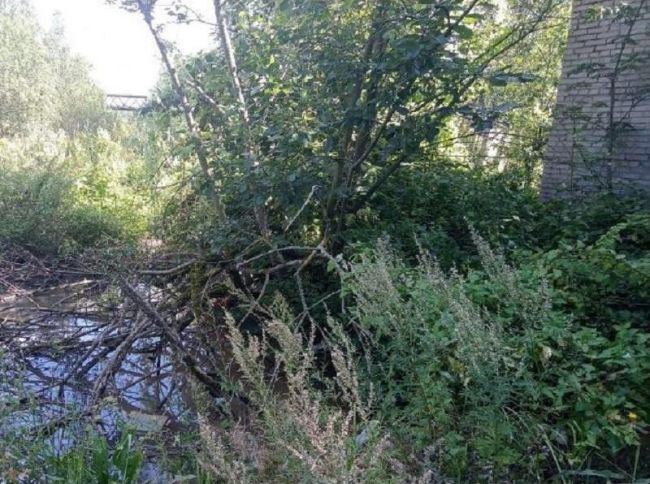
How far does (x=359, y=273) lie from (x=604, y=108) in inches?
198

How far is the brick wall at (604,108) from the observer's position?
214 inches

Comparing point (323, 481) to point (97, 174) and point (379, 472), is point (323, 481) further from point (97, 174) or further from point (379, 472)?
point (97, 174)

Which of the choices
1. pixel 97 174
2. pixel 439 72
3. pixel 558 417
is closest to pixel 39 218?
pixel 97 174

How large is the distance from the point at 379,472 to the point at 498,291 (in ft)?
3.53

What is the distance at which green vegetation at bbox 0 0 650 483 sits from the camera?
1957mm

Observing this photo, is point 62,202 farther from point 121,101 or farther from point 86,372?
point 121,101

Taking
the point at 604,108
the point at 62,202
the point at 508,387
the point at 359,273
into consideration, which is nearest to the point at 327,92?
the point at 359,273

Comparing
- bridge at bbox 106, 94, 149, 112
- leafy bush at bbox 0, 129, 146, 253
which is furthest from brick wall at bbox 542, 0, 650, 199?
bridge at bbox 106, 94, 149, 112

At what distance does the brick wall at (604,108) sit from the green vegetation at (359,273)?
1.62 feet

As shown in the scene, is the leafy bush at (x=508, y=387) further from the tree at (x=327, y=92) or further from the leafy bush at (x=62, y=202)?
the leafy bush at (x=62, y=202)

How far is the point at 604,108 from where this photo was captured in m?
6.12

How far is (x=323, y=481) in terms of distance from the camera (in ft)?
4.75

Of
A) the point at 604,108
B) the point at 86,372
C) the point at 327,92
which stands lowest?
the point at 86,372

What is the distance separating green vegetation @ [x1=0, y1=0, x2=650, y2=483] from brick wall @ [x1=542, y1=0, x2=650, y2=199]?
1.62ft
